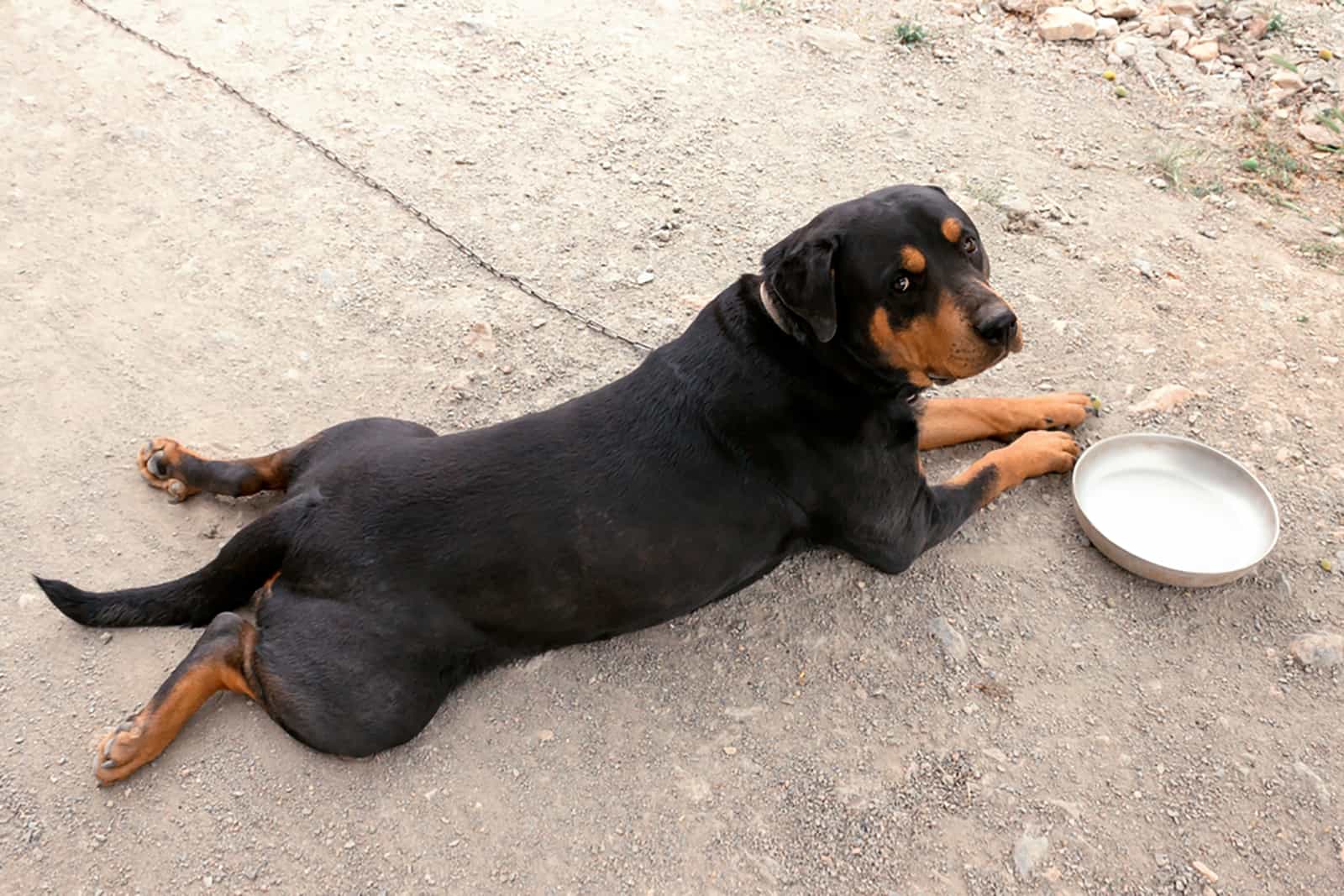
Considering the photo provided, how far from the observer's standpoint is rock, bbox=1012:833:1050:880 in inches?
131

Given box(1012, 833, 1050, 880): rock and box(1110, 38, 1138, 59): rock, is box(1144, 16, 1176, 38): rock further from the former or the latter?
box(1012, 833, 1050, 880): rock

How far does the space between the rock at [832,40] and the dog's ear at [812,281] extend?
4.56m

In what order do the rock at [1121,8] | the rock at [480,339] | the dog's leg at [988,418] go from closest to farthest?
the dog's leg at [988,418], the rock at [480,339], the rock at [1121,8]

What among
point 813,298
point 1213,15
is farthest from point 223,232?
point 1213,15

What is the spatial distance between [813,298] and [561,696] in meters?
1.83

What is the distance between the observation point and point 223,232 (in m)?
5.90

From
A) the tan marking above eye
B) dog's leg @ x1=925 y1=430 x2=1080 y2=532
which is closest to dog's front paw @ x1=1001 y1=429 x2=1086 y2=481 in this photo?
dog's leg @ x1=925 y1=430 x2=1080 y2=532

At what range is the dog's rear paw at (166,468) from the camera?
442 cm

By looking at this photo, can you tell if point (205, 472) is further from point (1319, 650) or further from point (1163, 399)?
point (1319, 650)

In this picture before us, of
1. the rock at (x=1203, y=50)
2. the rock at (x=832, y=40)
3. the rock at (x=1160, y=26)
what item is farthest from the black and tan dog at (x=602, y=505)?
the rock at (x=1160, y=26)

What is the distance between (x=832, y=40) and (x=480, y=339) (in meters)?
4.06

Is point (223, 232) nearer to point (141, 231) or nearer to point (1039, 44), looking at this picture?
point (141, 231)

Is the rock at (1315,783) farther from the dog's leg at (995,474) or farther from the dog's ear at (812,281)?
the dog's ear at (812,281)

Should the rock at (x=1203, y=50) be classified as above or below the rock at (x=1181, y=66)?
above
